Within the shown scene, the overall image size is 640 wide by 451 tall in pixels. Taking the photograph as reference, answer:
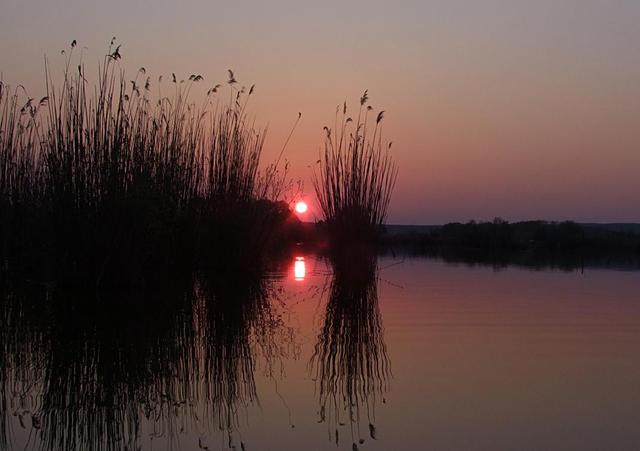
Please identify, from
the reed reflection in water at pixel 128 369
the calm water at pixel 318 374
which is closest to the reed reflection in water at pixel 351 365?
the calm water at pixel 318 374

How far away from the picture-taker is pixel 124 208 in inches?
201

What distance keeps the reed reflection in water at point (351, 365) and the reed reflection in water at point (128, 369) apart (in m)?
0.23

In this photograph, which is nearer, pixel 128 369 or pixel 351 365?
pixel 128 369

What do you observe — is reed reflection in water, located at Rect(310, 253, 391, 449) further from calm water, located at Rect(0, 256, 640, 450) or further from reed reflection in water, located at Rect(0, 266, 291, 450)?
reed reflection in water, located at Rect(0, 266, 291, 450)

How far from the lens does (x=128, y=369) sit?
105 inches

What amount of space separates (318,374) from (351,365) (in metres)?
0.21

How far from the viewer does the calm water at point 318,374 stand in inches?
77.0

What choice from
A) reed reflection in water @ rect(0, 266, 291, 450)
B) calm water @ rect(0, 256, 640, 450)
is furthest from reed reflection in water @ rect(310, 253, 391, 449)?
reed reflection in water @ rect(0, 266, 291, 450)

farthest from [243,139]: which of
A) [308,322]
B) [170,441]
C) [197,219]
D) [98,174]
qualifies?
[170,441]

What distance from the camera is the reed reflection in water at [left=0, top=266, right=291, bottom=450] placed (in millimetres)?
1951

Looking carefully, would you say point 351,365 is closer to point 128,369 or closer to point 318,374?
point 318,374

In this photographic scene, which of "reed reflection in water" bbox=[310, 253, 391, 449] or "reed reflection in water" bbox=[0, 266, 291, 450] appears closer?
"reed reflection in water" bbox=[0, 266, 291, 450]

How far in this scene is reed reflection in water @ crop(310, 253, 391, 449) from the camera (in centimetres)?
215

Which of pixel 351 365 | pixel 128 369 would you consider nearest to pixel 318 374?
pixel 351 365
